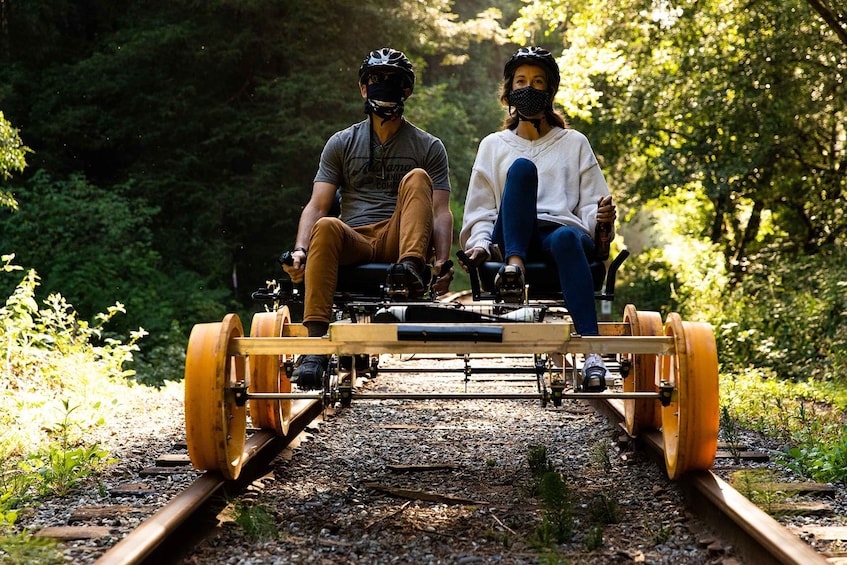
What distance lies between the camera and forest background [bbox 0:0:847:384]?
13266mm

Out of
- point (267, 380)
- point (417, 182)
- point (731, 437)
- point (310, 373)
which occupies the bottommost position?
point (731, 437)

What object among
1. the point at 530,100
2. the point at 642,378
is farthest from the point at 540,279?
the point at 530,100

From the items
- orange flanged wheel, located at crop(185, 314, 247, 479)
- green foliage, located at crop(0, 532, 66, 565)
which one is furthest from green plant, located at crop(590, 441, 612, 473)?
green foliage, located at crop(0, 532, 66, 565)

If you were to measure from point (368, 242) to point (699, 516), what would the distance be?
211 centimetres

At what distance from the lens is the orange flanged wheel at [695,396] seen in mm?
3754

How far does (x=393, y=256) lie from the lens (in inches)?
194

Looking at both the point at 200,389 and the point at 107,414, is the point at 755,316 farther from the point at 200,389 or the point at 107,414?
the point at 200,389

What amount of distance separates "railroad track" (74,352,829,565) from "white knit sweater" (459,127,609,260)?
4.37 ft

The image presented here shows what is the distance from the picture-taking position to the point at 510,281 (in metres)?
4.32

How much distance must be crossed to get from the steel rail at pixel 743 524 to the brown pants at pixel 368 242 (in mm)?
1661


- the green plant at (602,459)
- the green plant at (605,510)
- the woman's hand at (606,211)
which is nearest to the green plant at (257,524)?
the green plant at (605,510)

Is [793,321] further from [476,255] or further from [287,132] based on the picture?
[287,132]

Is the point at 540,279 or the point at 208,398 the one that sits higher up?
the point at 540,279

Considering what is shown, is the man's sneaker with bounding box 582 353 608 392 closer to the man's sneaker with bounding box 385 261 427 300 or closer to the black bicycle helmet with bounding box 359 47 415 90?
the man's sneaker with bounding box 385 261 427 300
